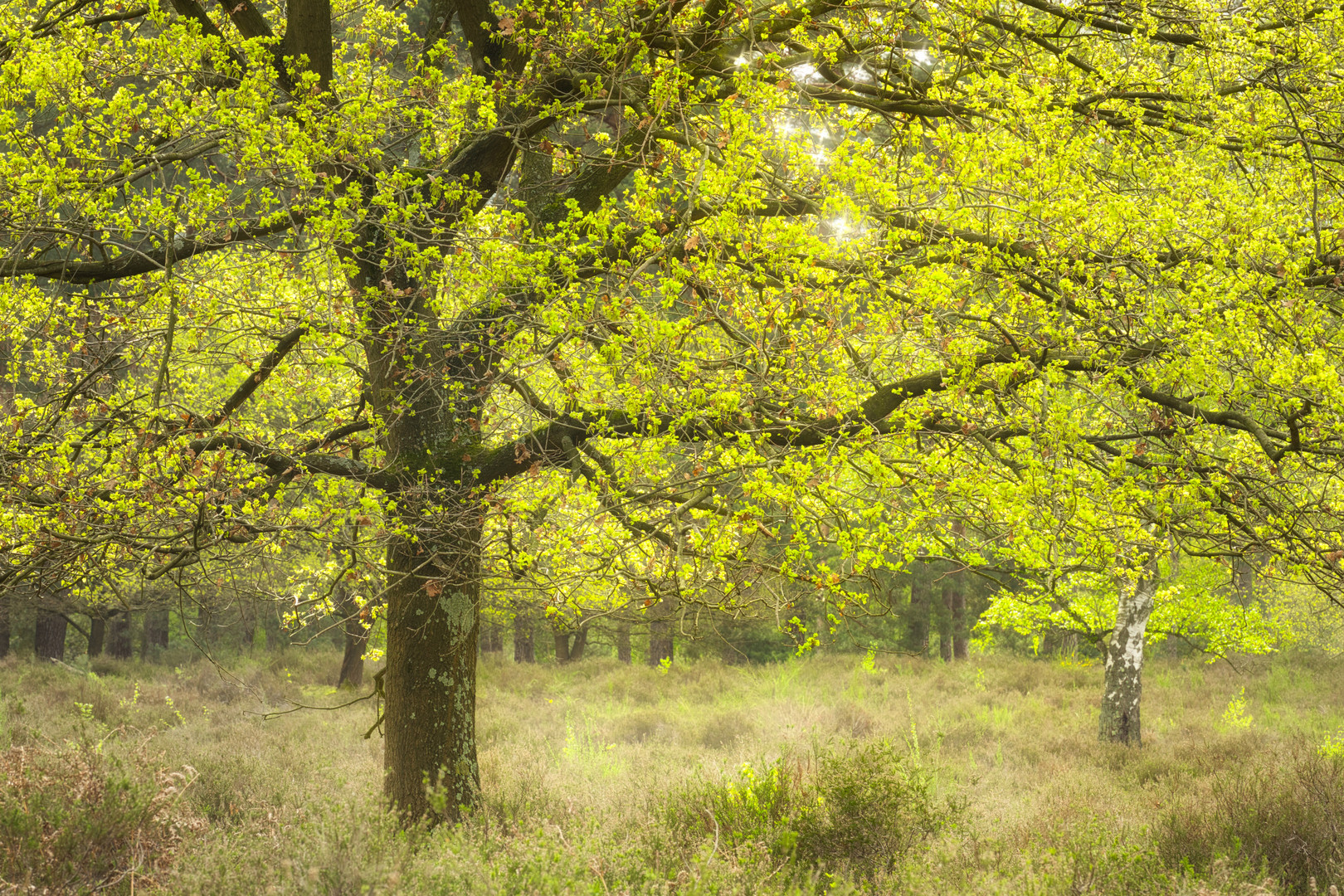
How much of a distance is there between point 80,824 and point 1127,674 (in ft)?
40.0

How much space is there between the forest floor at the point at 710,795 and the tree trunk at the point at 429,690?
1.13 feet

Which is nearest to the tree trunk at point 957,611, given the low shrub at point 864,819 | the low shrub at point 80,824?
the low shrub at point 864,819

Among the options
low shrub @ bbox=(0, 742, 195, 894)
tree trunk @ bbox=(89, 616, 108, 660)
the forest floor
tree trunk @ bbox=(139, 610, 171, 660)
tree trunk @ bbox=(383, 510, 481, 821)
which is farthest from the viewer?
tree trunk @ bbox=(139, 610, 171, 660)

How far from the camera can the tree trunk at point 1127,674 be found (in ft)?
37.3

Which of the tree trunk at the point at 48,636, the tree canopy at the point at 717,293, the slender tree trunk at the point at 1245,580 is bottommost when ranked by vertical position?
the tree trunk at the point at 48,636

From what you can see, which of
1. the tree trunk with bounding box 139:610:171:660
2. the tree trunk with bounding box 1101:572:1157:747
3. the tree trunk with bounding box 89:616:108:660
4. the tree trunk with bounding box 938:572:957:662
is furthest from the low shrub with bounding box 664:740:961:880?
the tree trunk with bounding box 139:610:171:660

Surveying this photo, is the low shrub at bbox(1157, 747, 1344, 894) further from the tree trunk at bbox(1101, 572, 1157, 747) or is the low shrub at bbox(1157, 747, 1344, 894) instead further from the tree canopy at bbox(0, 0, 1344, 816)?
the tree trunk at bbox(1101, 572, 1157, 747)

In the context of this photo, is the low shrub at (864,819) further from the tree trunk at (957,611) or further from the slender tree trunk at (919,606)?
the tree trunk at (957,611)

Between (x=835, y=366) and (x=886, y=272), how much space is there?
72cm

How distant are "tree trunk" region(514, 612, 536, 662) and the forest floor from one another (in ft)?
27.6

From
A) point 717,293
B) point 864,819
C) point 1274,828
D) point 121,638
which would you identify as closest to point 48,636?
point 121,638

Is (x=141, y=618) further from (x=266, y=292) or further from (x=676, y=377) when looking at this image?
(x=676, y=377)

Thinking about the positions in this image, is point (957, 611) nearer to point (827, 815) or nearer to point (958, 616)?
point (958, 616)

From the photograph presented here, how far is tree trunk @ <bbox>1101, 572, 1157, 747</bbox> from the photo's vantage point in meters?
11.4
